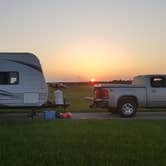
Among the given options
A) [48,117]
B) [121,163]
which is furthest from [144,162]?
[48,117]

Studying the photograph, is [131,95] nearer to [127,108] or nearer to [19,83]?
[127,108]

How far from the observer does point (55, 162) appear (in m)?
11.4

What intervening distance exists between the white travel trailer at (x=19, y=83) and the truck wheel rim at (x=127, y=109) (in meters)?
3.83

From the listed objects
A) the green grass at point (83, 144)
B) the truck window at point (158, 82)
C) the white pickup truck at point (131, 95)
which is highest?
the truck window at point (158, 82)

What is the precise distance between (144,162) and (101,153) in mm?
1363

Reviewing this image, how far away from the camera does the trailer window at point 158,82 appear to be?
2483cm

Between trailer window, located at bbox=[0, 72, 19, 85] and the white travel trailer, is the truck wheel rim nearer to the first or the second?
the white travel trailer

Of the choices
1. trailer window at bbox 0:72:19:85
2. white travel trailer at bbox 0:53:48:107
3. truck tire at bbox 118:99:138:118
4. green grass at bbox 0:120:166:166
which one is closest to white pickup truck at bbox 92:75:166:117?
truck tire at bbox 118:99:138:118

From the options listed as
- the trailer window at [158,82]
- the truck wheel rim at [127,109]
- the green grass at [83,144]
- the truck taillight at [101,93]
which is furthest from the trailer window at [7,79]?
the trailer window at [158,82]

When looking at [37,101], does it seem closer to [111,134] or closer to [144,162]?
[111,134]

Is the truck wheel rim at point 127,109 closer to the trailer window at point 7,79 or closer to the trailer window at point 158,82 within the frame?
the trailer window at point 158,82

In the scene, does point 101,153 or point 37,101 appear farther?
point 37,101

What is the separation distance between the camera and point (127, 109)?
24.5 m

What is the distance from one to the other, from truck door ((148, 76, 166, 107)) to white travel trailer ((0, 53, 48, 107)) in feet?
16.7
